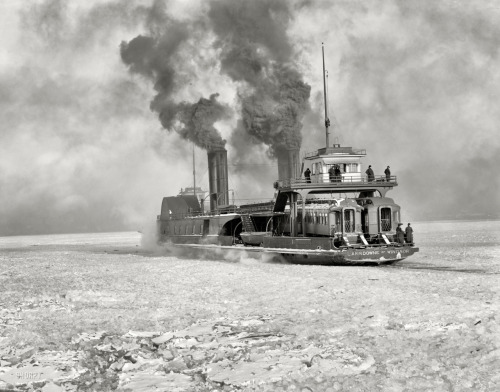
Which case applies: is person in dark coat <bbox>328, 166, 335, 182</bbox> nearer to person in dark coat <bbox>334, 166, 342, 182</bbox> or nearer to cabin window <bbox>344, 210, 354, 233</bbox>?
person in dark coat <bbox>334, 166, 342, 182</bbox>

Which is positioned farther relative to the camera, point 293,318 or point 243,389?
point 293,318

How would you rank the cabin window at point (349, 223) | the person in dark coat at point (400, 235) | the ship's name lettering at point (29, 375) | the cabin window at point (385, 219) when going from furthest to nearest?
1. the cabin window at point (385, 219)
2. the cabin window at point (349, 223)
3. the person in dark coat at point (400, 235)
4. the ship's name lettering at point (29, 375)

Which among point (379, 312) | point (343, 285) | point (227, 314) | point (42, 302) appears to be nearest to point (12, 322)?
point (42, 302)

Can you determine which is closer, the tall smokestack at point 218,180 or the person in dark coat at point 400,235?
the person in dark coat at point 400,235

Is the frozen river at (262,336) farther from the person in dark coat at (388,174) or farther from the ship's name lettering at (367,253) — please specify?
the person in dark coat at (388,174)

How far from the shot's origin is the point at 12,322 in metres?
16.4

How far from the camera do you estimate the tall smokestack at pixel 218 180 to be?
51.4 m

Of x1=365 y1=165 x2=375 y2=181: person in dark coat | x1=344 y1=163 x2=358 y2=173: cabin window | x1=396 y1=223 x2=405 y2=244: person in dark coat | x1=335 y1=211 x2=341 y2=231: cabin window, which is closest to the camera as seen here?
x1=396 y1=223 x2=405 y2=244: person in dark coat

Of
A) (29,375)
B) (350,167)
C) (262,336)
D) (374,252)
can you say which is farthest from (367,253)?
(29,375)

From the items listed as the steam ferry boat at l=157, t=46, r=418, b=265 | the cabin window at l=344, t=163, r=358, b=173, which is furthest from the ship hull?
the cabin window at l=344, t=163, r=358, b=173

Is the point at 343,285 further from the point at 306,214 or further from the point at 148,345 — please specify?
the point at 306,214

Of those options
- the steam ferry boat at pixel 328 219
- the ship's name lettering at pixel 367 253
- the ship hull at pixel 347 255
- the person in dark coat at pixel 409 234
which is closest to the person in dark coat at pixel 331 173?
the steam ferry boat at pixel 328 219

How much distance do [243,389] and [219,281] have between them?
1529 centimetres

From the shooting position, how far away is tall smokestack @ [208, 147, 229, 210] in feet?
169
